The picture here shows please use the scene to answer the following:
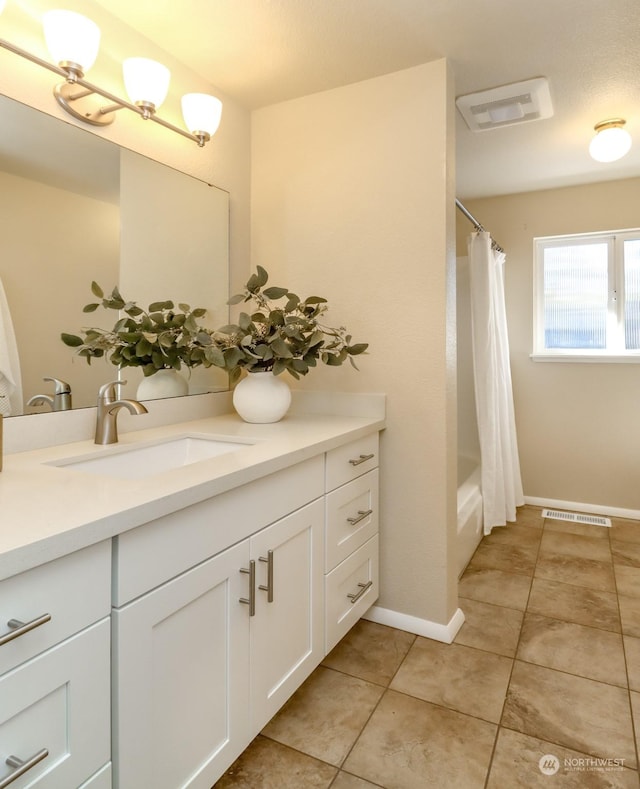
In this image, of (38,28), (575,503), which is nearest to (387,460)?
(38,28)

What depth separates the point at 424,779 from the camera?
127 cm

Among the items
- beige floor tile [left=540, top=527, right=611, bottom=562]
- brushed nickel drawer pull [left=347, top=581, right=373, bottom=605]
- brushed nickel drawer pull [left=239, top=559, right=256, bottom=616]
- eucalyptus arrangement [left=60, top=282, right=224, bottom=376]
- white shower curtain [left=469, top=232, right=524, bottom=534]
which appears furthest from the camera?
white shower curtain [left=469, top=232, right=524, bottom=534]

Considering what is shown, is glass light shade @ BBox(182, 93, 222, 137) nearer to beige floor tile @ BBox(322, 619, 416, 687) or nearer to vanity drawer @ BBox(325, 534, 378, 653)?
vanity drawer @ BBox(325, 534, 378, 653)

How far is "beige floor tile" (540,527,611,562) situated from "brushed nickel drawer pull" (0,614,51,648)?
2577 mm

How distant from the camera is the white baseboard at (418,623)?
1.90 m

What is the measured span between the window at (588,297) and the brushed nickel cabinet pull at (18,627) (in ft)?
11.0

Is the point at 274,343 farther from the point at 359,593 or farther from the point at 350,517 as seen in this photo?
the point at 359,593

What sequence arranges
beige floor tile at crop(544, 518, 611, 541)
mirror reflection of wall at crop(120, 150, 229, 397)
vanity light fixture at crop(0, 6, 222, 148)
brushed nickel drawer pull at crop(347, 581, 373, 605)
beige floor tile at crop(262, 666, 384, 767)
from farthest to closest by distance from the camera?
1. beige floor tile at crop(544, 518, 611, 541)
2. brushed nickel drawer pull at crop(347, 581, 373, 605)
3. mirror reflection of wall at crop(120, 150, 229, 397)
4. beige floor tile at crop(262, 666, 384, 767)
5. vanity light fixture at crop(0, 6, 222, 148)

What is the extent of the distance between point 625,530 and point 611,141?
7.18 ft

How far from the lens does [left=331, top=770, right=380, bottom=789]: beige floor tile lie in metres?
1.25

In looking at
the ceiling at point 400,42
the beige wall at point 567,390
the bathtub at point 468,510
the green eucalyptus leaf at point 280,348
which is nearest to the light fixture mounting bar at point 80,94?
the ceiling at point 400,42

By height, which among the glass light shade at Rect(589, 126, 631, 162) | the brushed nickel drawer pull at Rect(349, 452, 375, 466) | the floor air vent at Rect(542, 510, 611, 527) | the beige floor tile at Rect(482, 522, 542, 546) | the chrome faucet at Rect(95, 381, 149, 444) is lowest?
the beige floor tile at Rect(482, 522, 542, 546)

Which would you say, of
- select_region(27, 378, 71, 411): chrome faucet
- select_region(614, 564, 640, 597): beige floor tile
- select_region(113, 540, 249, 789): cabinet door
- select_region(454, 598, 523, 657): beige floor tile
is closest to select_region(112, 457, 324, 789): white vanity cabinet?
select_region(113, 540, 249, 789): cabinet door

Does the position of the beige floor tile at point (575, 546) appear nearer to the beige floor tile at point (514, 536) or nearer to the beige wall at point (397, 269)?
the beige floor tile at point (514, 536)
